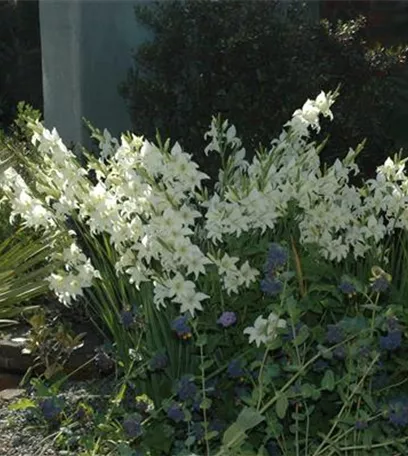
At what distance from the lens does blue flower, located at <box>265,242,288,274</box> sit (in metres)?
3.50

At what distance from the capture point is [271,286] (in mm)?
3512

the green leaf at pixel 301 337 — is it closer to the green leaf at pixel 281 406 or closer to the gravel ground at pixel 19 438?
the green leaf at pixel 281 406

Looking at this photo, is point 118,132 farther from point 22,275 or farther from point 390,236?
point 390,236

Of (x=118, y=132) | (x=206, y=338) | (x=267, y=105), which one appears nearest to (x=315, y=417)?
(x=206, y=338)

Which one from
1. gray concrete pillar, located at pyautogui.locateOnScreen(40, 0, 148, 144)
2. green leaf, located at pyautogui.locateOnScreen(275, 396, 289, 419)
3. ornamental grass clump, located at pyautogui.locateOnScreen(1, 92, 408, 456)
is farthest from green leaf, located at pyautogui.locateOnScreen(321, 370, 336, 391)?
gray concrete pillar, located at pyautogui.locateOnScreen(40, 0, 148, 144)

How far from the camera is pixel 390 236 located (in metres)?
4.24

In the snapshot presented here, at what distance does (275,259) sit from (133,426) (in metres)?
0.68

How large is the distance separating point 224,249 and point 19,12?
6834 mm

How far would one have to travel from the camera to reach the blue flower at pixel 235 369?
3588mm

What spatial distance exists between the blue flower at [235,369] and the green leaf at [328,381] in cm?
29

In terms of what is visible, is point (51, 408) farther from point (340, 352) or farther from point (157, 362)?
point (340, 352)

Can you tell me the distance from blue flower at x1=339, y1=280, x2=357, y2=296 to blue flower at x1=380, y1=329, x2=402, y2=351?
0.69 ft

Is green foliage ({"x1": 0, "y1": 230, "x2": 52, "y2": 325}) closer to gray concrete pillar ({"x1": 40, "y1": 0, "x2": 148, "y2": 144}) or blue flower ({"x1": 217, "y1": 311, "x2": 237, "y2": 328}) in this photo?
blue flower ({"x1": 217, "y1": 311, "x2": 237, "y2": 328})

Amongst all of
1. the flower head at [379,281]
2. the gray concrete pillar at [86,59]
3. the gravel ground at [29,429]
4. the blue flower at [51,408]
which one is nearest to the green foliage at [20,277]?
the gravel ground at [29,429]
